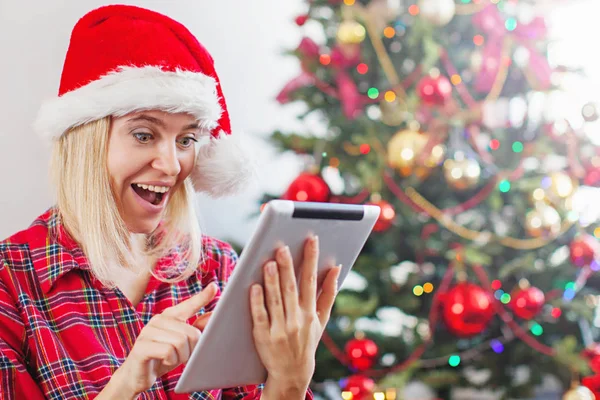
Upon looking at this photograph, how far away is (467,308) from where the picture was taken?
2.23 m

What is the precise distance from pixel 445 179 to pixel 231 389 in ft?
4.23

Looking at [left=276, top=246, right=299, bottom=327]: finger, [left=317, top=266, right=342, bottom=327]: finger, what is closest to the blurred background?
[left=317, top=266, right=342, bottom=327]: finger

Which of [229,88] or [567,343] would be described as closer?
[567,343]

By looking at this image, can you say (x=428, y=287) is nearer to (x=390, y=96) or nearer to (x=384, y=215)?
(x=384, y=215)

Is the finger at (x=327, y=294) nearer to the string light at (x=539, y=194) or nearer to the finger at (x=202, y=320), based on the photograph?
the finger at (x=202, y=320)

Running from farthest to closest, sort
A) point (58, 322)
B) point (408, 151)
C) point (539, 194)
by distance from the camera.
A: point (539, 194) < point (408, 151) < point (58, 322)

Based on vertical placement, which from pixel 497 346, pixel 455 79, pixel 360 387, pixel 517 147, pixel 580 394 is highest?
pixel 455 79

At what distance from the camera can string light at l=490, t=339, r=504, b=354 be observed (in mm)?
2498

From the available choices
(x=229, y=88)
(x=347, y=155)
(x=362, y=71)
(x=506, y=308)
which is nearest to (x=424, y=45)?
(x=362, y=71)

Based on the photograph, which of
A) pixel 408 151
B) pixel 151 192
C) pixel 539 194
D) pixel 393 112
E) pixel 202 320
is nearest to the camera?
pixel 202 320

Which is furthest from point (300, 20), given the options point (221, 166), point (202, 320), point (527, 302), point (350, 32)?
point (202, 320)

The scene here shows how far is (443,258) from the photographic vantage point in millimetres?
2461

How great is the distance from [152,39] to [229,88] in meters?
1.28

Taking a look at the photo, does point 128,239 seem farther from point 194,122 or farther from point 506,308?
point 506,308
